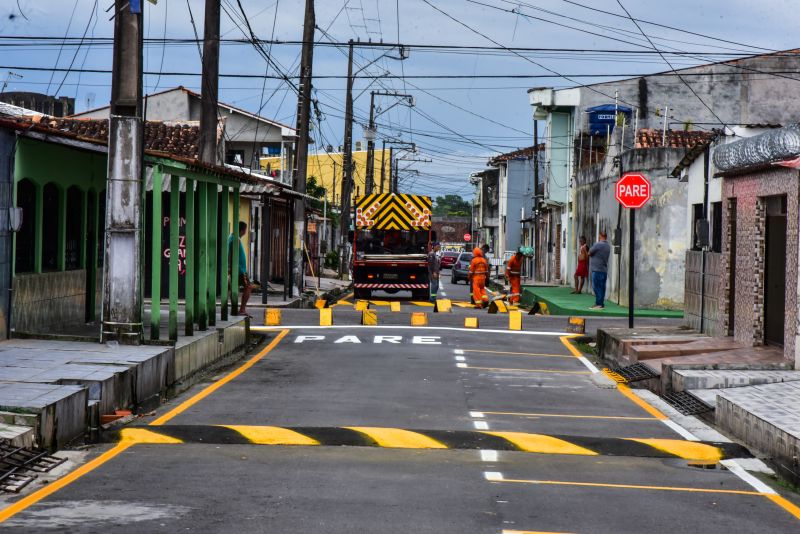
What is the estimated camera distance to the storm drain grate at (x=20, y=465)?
368 inches

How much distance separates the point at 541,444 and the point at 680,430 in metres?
2.18

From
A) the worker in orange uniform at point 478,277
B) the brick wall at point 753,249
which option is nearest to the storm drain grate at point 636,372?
the brick wall at point 753,249

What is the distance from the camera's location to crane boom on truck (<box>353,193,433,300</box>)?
130ft

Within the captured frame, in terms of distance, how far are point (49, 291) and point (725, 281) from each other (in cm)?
1066

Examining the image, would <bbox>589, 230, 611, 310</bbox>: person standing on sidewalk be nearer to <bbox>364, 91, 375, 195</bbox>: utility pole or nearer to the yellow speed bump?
the yellow speed bump

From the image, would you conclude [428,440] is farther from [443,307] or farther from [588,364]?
[443,307]

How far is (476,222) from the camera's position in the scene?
401 ft

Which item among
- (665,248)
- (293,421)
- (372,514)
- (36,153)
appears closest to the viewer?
(372,514)

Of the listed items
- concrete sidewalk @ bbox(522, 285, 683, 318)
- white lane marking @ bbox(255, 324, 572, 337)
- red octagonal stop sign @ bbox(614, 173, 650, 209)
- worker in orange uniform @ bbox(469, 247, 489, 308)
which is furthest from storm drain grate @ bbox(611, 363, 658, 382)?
worker in orange uniform @ bbox(469, 247, 489, 308)

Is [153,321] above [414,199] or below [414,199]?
below

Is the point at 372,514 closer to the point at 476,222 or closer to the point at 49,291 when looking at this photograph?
the point at 49,291

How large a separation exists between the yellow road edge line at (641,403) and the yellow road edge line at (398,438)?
3.54 meters

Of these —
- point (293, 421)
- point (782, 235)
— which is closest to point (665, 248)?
point (782, 235)

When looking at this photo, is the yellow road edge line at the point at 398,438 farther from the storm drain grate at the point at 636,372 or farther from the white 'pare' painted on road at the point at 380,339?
the white 'pare' painted on road at the point at 380,339
